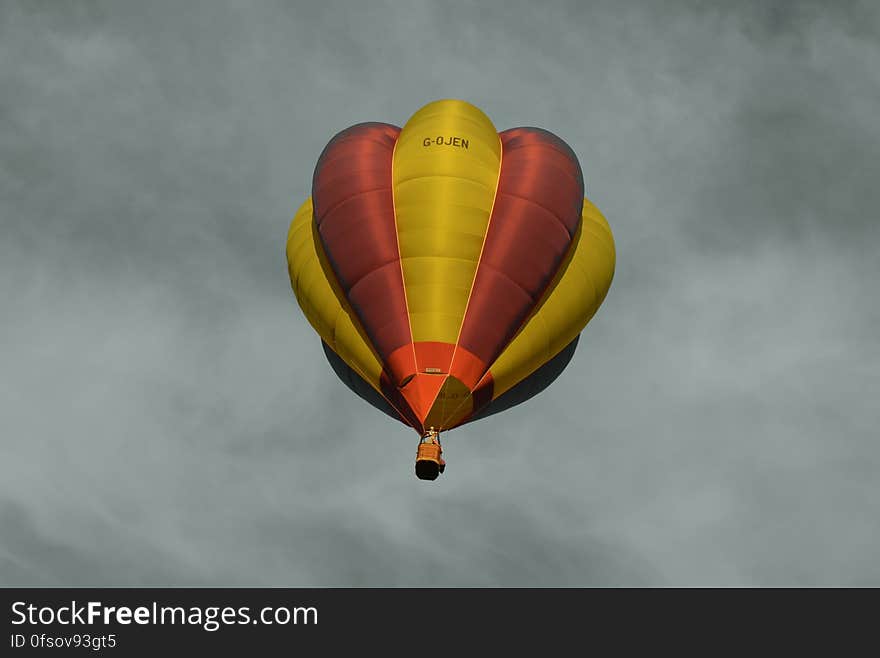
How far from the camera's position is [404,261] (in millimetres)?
44406

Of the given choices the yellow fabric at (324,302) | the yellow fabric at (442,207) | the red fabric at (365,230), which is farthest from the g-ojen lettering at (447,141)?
the yellow fabric at (324,302)

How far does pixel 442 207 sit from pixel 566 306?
4661 millimetres

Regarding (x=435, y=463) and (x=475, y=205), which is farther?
(x=475, y=205)

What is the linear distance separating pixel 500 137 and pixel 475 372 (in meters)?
9.57

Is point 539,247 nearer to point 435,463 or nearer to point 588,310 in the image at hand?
point 588,310

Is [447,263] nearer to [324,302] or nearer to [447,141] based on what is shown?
[324,302]

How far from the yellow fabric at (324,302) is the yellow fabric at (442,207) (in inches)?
84.8

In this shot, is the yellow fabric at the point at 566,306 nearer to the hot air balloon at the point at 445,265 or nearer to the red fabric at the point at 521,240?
the hot air balloon at the point at 445,265

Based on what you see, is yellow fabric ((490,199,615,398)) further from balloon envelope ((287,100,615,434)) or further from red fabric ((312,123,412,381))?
red fabric ((312,123,412,381))

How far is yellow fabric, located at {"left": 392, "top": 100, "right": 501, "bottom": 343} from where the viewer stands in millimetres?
43594

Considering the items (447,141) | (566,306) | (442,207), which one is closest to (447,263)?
(442,207)

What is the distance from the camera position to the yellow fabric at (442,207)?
43.6 meters

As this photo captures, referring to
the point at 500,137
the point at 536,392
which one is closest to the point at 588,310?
the point at 536,392

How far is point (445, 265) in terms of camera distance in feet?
145
